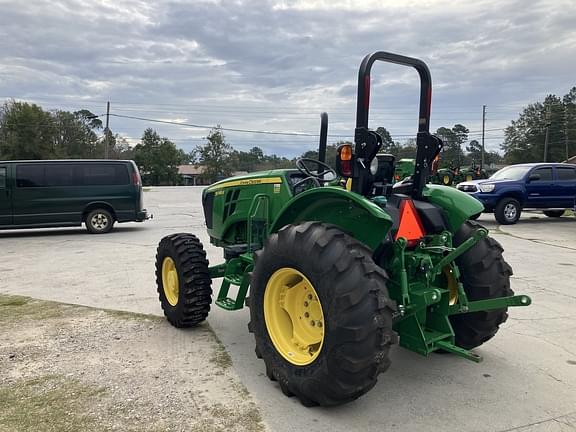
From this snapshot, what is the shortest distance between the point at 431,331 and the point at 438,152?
1345mm

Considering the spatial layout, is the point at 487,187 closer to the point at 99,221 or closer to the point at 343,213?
the point at 99,221

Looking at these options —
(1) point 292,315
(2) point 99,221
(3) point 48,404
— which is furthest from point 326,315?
(2) point 99,221

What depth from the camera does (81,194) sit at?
1274cm

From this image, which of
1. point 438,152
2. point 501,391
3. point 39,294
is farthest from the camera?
point 39,294

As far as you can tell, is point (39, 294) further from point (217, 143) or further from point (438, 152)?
point (217, 143)

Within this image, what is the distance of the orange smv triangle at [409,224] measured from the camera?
11.4ft

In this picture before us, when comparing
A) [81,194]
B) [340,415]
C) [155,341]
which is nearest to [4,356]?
[155,341]

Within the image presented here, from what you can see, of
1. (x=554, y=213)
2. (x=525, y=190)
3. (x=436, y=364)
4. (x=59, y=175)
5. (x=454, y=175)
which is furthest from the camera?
(x=454, y=175)

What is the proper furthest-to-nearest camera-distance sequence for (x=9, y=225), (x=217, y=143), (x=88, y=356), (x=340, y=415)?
(x=217, y=143) < (x=9, y=225) < (x=88, y=356) < (x=340, y=415)

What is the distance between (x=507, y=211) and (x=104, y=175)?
1143cm

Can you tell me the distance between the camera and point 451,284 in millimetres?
3756

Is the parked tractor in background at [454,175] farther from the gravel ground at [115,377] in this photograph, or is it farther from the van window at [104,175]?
the gravel ground at [115,377]

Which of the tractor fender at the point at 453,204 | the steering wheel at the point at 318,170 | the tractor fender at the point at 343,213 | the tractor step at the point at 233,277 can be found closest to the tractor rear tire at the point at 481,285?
the tractor fender at the point at 453,204

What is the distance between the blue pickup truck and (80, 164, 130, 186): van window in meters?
10.00
